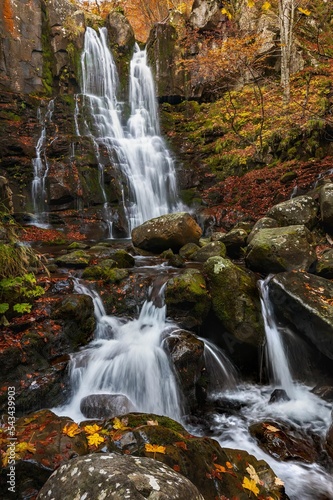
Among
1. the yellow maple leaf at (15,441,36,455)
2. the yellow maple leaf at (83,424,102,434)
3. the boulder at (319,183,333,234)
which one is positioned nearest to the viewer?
the yellow maple leaf at (15,441,36,455)

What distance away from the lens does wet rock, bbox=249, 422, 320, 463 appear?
3.72 meters

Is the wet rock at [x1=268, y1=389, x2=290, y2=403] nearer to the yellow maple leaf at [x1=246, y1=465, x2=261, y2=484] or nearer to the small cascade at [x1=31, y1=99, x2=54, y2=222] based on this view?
the yellow maple leaf at [x1=246, y1=465, x2=261, y2=484]

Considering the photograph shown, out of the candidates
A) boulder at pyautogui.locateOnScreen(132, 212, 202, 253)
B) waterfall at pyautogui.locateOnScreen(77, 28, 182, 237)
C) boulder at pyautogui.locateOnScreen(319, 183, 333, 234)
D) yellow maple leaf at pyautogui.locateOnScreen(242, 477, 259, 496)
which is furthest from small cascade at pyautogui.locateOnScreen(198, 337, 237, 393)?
waterfall at pyautogui.locateOnScreen(77, 28, 182, 237)

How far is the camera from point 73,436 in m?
2.73

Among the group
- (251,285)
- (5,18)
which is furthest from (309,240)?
Answer: (5,18)

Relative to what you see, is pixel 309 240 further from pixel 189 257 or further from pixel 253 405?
pixel 253 405

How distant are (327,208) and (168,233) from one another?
4045 mm

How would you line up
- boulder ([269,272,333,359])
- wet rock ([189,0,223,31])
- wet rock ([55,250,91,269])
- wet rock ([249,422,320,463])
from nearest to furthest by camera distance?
1. wet rock ([249,422,320,463])
2. boulder ([269,272,333,359])
3. wet rock ([55,250,91,269])
4. wet rock ([189,0,223,31])

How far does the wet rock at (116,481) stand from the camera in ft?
5.48

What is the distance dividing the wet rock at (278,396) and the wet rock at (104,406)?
226 cm

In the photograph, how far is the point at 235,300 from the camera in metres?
5.71

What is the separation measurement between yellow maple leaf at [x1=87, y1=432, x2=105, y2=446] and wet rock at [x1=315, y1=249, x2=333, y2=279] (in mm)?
5399

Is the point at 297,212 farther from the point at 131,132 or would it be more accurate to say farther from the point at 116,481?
the point at 131,132

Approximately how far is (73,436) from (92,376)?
205 centimetres
